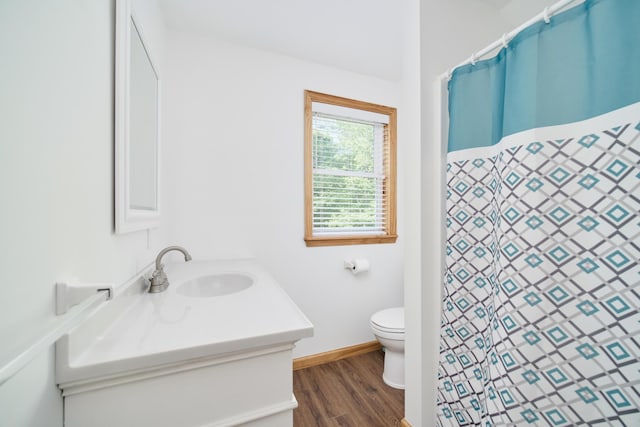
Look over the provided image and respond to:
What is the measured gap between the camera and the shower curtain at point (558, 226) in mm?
687

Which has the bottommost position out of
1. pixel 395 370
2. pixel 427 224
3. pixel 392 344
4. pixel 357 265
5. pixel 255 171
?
pixel 395 370

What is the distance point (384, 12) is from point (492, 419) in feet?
7.04

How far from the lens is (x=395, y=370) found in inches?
70.3

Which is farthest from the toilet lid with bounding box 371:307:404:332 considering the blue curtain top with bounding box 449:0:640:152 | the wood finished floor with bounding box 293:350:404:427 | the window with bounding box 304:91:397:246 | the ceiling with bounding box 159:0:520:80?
the ceiling with bounding box 159:0:520:80

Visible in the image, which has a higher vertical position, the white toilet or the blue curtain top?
the blue curtain top

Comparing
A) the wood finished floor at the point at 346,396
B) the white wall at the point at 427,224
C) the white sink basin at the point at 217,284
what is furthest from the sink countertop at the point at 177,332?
the wood finished floor at the point at 346,396

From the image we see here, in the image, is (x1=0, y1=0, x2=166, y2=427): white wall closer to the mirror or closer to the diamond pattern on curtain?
the mirror

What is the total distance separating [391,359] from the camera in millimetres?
1805

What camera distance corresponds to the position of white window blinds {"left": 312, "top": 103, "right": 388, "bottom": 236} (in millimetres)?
2150

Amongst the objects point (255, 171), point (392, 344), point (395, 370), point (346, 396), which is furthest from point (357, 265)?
point (255, 171)

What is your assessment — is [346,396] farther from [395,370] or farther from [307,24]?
[307,24]

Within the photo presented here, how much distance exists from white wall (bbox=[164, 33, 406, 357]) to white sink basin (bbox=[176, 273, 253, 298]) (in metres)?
0.39

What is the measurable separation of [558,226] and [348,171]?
1597mm

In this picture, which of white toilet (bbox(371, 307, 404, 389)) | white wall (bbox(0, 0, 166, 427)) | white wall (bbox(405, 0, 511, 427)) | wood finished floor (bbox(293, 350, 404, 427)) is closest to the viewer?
white wall (bbox(0, 0, 166, 427))
